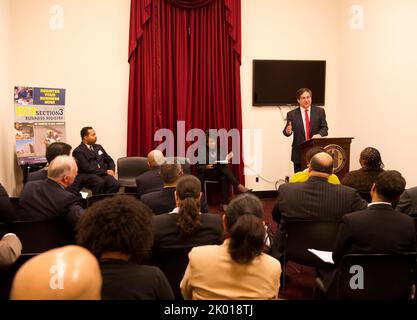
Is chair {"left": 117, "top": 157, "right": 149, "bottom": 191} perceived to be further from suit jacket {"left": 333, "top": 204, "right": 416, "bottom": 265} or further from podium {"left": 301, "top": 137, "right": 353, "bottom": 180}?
suit jacket {"left": 333, "top": 204, "right": 416, "bottom": 265}

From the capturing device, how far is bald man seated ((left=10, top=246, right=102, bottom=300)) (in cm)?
106

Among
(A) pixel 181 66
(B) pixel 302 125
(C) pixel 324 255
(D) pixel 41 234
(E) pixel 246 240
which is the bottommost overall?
(C) pixel 324 255

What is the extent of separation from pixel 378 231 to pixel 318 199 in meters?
0.74

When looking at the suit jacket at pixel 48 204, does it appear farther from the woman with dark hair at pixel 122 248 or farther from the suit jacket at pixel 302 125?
the suit jacket at pixel 302 125

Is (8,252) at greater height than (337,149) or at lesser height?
lesser

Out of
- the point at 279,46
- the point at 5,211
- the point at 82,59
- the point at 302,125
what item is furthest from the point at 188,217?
the point at 279,46

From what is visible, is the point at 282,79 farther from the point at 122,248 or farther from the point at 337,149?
the point at 122,248

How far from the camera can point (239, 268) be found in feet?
6.01

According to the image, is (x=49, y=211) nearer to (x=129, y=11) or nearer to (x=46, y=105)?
(x=46, y=105)

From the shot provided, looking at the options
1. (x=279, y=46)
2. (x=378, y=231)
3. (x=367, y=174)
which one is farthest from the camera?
(x=279, y=46)

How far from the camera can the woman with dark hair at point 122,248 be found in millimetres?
1605

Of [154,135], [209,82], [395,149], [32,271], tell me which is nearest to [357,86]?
[395,149]

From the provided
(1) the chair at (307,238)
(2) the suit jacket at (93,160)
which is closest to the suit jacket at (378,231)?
(1) the chair at (307,238)

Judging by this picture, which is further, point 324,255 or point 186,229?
point 324,255
